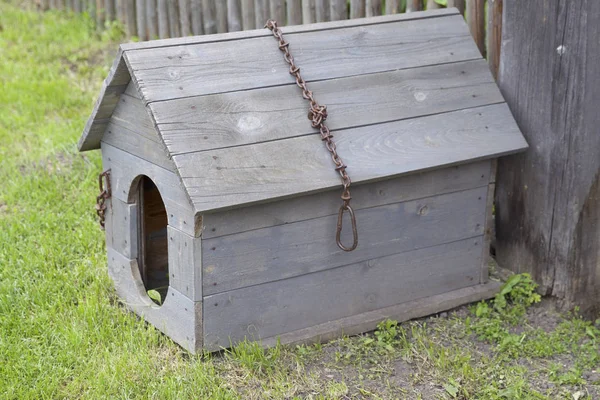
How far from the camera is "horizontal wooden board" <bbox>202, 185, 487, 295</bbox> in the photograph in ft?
11.2

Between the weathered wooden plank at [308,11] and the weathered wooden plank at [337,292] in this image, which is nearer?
the weathered wooden plank at [337,292]

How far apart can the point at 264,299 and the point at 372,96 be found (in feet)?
3.30

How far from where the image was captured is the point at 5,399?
128 inches

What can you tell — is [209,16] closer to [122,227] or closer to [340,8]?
[340,8]

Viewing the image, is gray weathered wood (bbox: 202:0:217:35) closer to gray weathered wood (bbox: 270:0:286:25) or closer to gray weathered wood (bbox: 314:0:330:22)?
gray weathered wood (bbox: 270:0:286:25)

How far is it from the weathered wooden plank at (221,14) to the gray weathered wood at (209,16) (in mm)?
56

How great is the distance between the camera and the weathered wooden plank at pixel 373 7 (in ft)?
17.3

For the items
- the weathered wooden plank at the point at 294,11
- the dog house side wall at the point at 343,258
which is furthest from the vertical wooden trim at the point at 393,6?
the dog house side wall at the point at 343,258

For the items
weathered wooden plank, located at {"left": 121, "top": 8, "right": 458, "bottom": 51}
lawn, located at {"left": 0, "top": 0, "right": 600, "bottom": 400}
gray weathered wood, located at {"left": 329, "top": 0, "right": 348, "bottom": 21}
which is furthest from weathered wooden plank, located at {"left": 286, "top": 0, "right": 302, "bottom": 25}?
lawn, located at {"left": 0, "top": 0, "right": 600, "bottom": 400}

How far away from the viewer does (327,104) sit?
Answer: 3617 mm

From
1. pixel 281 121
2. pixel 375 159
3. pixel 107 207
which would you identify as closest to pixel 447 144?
pixel 375 159

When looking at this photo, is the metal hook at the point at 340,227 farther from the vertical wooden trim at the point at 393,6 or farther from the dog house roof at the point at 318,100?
the vertical wooden trim at the point at 393,6

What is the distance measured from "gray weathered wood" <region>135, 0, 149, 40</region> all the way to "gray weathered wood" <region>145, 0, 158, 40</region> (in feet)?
0.30

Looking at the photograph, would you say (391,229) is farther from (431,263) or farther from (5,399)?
(5,399)
